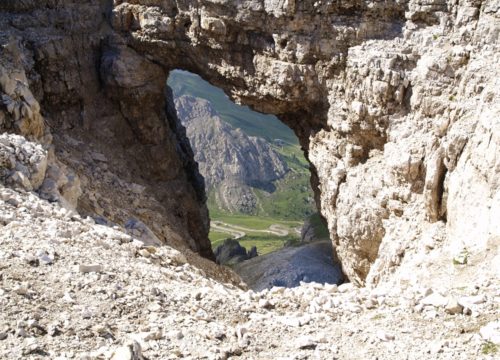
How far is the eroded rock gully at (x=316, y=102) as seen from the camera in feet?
74.8

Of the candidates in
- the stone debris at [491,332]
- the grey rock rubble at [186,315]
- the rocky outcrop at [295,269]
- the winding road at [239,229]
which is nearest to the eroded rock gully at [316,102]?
the grey rock rubble at [186,315]

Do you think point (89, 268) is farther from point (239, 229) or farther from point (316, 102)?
point (239, 229)

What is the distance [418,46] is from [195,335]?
20.4 m

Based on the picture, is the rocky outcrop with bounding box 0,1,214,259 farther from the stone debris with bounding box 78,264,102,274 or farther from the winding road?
the winding road

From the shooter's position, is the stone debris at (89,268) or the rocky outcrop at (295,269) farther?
the rocky outcrop at (295,269)

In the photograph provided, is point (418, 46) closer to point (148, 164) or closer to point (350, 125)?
point (350, 125)

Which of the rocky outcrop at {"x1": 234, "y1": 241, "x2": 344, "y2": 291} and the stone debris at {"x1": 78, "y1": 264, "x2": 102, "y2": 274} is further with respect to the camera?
the rocky outcrop at {"x1": 234, "y1": 241, "x2": 344, "y2": 291}

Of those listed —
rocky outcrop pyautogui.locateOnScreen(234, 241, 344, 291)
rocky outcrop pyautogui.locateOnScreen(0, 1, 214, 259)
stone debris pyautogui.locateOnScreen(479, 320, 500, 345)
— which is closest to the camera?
stone debris pyautogui.locateOnScreen(479, 320, 500, 345)

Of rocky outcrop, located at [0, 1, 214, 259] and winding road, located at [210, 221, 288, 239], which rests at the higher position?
rocky outcrop, located at [0, 1, 214, 259]

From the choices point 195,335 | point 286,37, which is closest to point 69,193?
point 195,335

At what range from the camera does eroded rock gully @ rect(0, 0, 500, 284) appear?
2280cm

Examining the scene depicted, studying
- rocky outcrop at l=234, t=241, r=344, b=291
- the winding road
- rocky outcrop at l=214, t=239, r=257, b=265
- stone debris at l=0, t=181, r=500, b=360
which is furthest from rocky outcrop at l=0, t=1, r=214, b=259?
the winding road

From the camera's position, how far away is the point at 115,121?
40500 mm

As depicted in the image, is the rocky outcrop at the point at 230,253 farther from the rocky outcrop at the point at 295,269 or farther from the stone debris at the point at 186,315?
the stone debris at the point at 186,315
